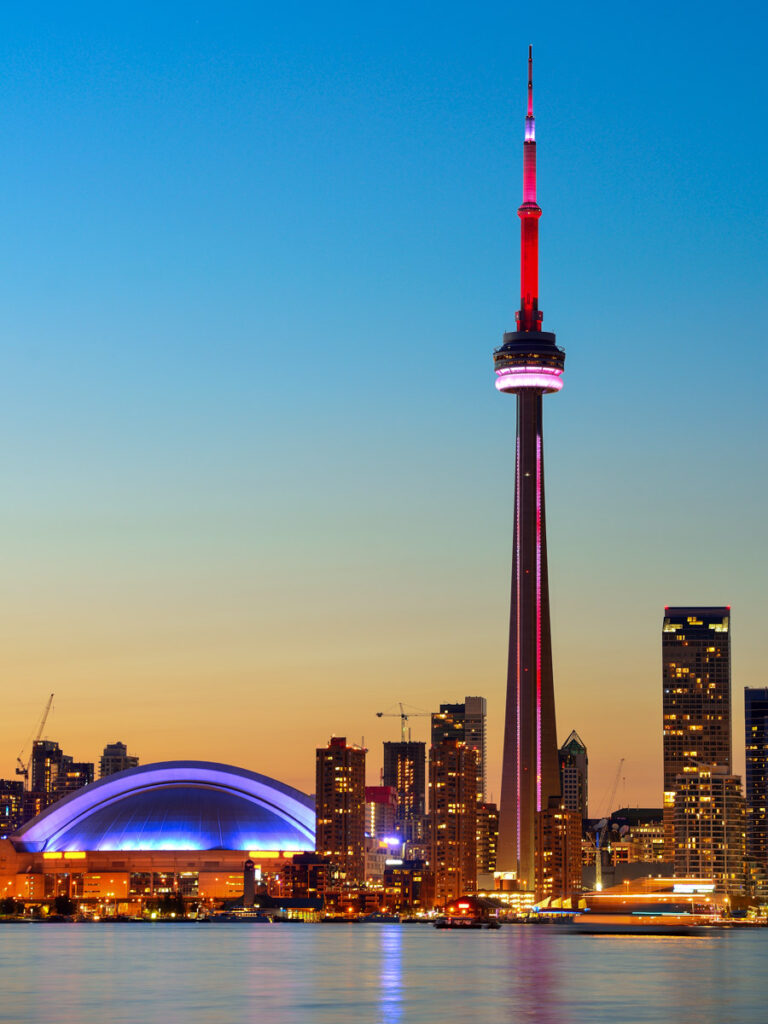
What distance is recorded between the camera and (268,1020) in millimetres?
84125

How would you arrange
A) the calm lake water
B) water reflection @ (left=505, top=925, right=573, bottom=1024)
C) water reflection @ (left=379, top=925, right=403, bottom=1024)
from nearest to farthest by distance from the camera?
1. water reflection @ (left=505, top=925, right=573, bottom=1024)
2. the calm lake water
3. water reflection @ (left=379, top=925, right=403, bottom=1024)

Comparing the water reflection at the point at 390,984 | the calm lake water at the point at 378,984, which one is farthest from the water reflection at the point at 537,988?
the water reflection at the point at 390,984

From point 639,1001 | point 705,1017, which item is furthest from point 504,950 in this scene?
point 705,1017

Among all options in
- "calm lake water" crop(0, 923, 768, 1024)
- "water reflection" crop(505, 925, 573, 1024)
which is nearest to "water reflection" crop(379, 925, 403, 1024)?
"calm lake water" crop(0, 923, 768, 1024)

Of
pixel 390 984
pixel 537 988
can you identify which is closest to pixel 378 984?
pixel 390 984

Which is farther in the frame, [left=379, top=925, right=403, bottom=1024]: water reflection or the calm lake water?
[left=379, top=925, right=403, bottom=1024]: water reflection

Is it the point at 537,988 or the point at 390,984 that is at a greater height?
the point at 537,988

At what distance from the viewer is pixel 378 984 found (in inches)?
4422

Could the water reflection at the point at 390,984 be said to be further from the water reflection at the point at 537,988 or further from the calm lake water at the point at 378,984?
the water reflection at the point at 537,988

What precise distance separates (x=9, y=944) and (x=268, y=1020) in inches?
4361

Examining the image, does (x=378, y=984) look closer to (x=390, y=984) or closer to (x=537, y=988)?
(x=390, y=984)

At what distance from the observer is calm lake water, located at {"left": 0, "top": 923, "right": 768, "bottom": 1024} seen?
87688 mm

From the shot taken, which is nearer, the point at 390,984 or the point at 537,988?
the point at 537,988

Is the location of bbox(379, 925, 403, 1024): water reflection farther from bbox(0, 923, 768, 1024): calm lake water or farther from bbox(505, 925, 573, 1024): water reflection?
bbox(505, 925, 573, 1024): water reflection
